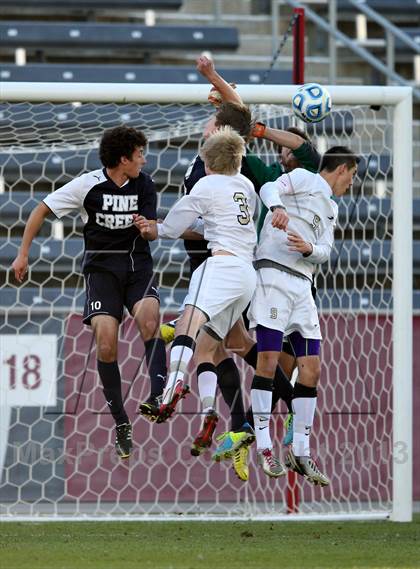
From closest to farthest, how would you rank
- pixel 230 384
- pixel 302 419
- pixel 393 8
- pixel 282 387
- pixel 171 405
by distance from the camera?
1. pixel 171 405
2. pixel 302 419
3. pixel 230 384
4. pixel 282 387
5. pixel 393 8

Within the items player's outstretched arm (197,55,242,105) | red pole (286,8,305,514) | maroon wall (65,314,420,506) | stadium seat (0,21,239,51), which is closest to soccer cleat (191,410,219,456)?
player's outstretched arm (197,55,242,105)

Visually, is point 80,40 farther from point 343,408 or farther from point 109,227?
point 109,227

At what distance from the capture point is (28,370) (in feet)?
31.0

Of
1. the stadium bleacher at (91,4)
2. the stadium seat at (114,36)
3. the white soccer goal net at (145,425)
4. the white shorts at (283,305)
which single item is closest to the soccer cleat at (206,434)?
the white shorts at (283,305)

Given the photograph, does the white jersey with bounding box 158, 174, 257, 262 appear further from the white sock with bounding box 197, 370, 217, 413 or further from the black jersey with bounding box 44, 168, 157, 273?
the white sock with bounding box 197, 370, 217, 413

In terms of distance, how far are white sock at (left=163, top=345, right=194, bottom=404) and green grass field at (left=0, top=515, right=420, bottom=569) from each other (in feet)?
2.73

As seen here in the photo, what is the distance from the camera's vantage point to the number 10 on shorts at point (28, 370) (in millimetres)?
9469

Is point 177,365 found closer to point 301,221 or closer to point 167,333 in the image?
point 167,333

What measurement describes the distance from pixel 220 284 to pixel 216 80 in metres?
1.16

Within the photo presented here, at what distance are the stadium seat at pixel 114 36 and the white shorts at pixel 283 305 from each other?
222 inches

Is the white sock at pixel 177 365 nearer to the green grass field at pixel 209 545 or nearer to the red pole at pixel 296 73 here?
the green grass field at pixel 209 545

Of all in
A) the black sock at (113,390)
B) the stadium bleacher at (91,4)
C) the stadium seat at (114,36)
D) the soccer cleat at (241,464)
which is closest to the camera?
the soccer cleat at (241,464)

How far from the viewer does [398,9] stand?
1366 centimetres

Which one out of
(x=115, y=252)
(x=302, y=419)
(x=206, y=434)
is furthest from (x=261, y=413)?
(x=115, y=252)
